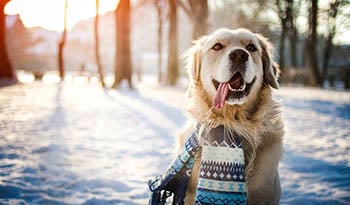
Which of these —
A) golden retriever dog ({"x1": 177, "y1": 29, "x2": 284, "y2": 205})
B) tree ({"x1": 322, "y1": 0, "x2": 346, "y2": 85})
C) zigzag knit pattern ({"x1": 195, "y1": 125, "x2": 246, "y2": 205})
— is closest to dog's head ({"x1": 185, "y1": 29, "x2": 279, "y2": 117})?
golden retriever dog ({"x1": 177, "y1": 29, "x2": 284, "y2": 205})

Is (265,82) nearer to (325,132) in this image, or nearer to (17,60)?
(325,132)

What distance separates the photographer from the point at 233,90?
2572 millimetres

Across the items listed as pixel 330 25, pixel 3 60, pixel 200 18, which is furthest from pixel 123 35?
pixel 330 25

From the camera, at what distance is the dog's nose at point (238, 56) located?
2508 mm

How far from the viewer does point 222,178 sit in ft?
7.06

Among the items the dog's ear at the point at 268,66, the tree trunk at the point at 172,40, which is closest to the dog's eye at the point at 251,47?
the dog's ear at the point at 268,66

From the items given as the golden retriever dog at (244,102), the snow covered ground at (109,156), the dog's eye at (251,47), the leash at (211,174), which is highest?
the dog's eye at (251,47)

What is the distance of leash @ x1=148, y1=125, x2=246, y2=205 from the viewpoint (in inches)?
83.0

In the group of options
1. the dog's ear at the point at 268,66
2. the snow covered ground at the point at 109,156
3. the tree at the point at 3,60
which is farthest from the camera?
the tree at the point at 3,60

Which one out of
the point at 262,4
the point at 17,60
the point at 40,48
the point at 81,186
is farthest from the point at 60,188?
the point at 40,48

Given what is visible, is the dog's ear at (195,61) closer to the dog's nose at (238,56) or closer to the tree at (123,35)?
the dog's nose at (238,56)

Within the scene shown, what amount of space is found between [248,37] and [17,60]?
5113cm

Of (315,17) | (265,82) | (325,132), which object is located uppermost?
(315,17)

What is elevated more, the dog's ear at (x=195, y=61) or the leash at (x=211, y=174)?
the dog's ear at (x=195, y=61)
